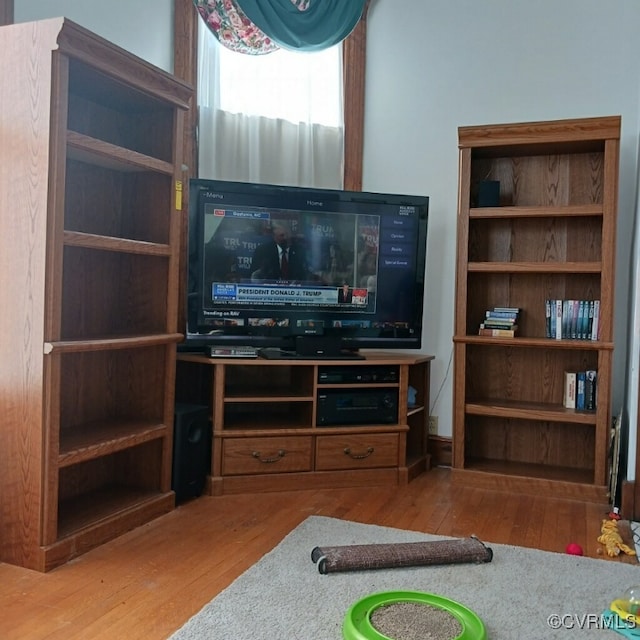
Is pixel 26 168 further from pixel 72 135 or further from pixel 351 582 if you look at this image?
pixel 351 582

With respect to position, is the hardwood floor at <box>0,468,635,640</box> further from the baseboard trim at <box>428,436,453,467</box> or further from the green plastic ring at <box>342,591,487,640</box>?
the green plastic ring at <box>342,591,487,640</box>

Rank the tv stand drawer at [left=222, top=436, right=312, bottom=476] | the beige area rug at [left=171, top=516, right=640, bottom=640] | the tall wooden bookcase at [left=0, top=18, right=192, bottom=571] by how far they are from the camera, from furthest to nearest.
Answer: the tv stand drawer at [left=222, top=436, right=312, bottom=476] → the tall wooden bookcase at [left=0, top=18, right=192, bottom=571] → the beige area rug at [left=171, top=516, right=640, bottom=640]

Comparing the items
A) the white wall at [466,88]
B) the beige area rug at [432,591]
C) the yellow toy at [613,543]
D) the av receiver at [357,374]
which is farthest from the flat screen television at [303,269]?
the yellow toy at [613,543]

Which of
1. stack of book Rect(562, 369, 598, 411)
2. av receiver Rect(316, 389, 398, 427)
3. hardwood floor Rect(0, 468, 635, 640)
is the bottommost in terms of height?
hardwood floor Rect(0, 468, 635, 640)

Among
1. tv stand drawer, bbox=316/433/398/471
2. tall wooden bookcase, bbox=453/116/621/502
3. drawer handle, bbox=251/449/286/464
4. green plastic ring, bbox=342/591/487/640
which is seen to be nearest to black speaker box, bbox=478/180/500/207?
tall wooden bookcase, bbox=453/116/621/502

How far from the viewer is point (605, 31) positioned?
3342 millimetres

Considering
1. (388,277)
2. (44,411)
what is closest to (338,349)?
(388,277)

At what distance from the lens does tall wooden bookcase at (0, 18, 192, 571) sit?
2141 mm

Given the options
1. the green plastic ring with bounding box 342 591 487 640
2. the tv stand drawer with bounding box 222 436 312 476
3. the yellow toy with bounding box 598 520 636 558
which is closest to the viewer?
the green plastic ring with bounding box 342 591 487 640

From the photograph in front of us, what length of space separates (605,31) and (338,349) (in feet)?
6.76

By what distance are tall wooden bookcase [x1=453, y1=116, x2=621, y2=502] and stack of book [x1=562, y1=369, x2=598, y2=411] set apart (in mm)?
85

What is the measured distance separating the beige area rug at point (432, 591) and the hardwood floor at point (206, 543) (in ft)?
0.31

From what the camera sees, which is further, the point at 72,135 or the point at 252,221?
the point at 252,221

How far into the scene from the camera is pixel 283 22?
11.2 feet
